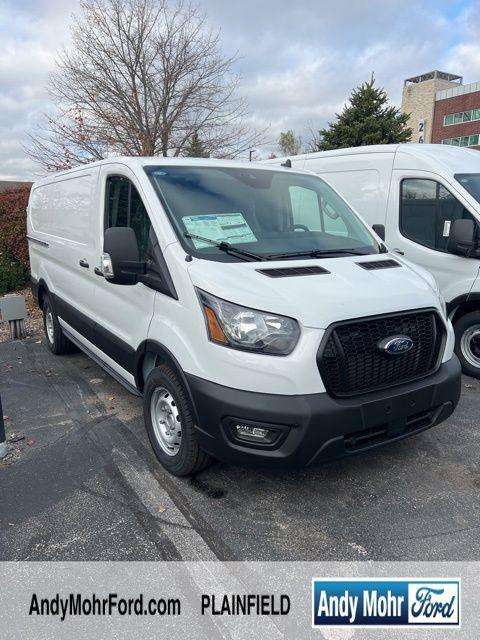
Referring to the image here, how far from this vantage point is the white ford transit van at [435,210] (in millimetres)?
5086

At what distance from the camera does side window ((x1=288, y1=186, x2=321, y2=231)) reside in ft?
12.4

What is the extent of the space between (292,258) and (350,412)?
3.66ft

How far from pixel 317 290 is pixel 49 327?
184 inches

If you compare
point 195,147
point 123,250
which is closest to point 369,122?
point 195,147

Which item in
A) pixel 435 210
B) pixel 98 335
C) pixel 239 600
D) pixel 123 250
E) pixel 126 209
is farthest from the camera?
pixel 435 210

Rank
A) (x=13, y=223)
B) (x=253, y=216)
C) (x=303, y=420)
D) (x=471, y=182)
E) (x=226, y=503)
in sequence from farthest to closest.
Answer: (x=13, y=223) → (x=471, y=182) → (x=253, y=216) → (x=226, y=503) → (x=303, y=420)

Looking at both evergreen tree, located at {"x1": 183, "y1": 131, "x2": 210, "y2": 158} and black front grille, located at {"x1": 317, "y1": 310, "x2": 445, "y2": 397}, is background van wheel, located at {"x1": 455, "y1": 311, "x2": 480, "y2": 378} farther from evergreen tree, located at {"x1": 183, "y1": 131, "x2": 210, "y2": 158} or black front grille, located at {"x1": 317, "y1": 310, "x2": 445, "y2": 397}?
evergreen tree, located at {"x1": 183, "y1": 131, "x2": 210, "y2": 158}

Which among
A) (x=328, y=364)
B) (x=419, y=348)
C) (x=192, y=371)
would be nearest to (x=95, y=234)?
(x=192, y=371)

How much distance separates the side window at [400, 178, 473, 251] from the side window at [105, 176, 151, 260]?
3.50 metres

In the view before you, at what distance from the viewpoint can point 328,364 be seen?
8.70 ft

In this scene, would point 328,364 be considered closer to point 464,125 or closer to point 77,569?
point 77,569

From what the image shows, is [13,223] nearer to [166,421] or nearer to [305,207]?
[305,207]

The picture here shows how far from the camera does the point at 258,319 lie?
2.66m

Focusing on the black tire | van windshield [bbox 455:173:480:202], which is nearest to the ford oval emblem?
van windshield [bbox 455:173:480:202]
